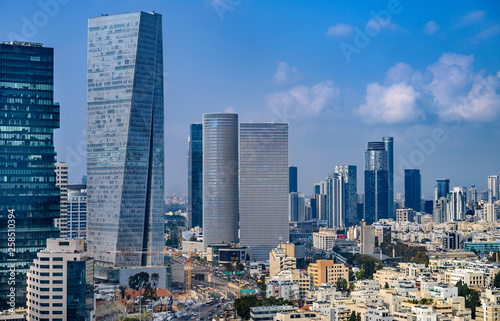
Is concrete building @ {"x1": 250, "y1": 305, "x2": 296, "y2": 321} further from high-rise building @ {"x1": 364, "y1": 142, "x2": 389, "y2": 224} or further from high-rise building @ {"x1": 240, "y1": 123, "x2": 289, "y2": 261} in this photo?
high-rise building @ {"x1": 364, "y1": 142, "x2": 389, "y2": 224}

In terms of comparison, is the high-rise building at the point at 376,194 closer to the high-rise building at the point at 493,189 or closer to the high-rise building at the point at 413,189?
the high-rise building at the point at 413,189

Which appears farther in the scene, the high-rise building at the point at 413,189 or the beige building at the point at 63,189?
the high-rise building at the point at 413,189

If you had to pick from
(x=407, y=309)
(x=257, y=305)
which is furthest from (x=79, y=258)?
(x=407, y=309)

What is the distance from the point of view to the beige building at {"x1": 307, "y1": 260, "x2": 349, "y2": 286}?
59422 millimetres

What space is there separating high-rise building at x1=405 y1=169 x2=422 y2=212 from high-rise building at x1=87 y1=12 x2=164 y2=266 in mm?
102538

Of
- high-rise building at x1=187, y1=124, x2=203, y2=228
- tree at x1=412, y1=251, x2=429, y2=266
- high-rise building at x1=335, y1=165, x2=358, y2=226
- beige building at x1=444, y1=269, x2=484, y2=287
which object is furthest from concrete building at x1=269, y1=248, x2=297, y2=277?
high-rise building at x1=335, y1=165, x2=358, y2=226

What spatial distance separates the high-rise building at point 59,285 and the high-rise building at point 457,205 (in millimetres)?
96842

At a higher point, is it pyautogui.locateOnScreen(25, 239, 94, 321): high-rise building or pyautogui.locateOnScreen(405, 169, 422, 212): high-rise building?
pyautogui.locateOnScreen(405, 169, 422, 212): high-rise building

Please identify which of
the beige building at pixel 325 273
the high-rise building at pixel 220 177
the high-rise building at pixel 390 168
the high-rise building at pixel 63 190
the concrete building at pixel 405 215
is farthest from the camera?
the high-rise building at pixel 390 168

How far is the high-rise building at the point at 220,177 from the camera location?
87500 millimetres

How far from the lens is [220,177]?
87438mm

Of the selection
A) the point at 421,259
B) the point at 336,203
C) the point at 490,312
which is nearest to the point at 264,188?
the point at 421,259

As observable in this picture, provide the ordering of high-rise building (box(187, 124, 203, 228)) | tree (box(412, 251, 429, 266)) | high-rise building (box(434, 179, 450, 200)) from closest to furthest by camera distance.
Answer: tree (box(412, 251, 429, 266)) < high-rise building (box(187, 124, 203, 228)) < high-rise building (box(434, 179, 450, 200))

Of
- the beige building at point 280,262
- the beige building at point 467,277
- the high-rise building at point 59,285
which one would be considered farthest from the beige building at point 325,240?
the high-rise building at point 59,285
